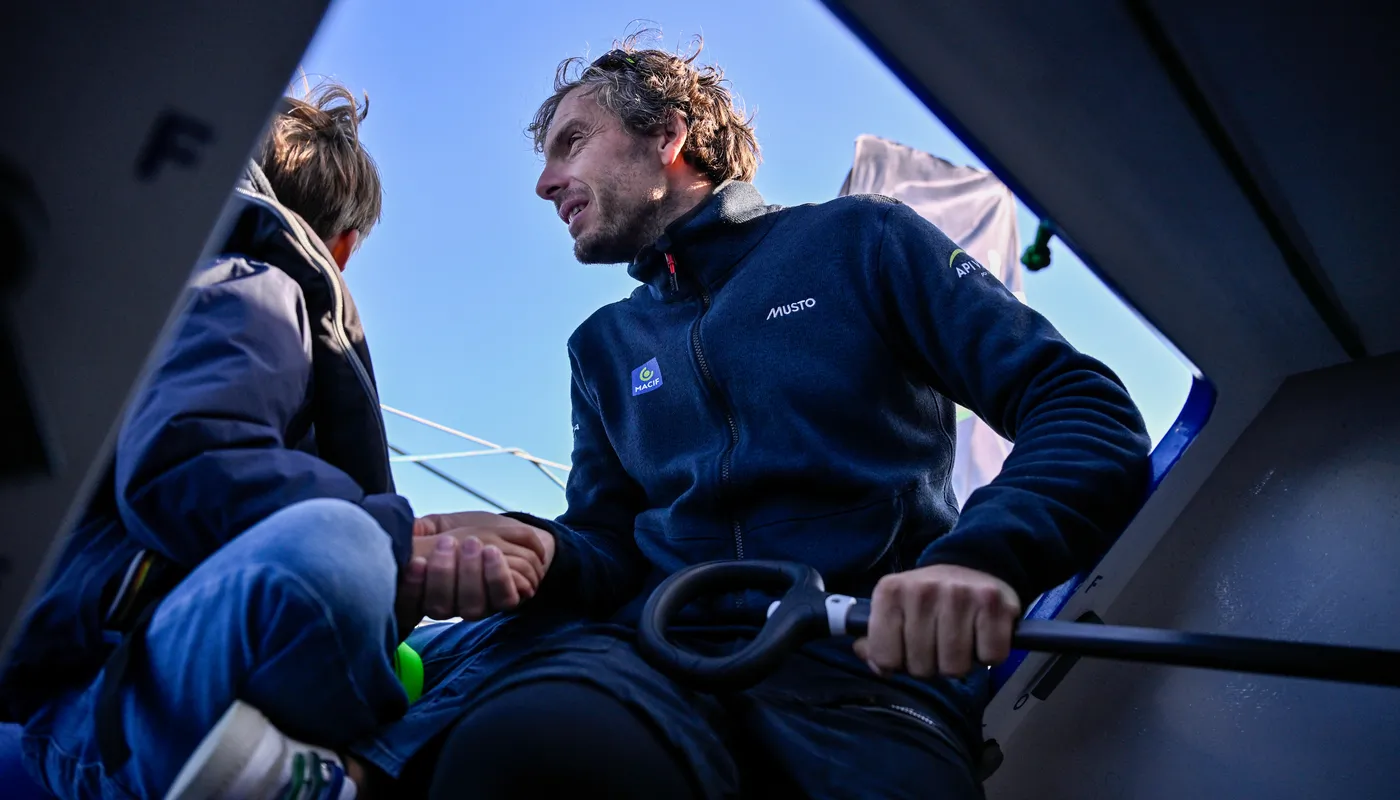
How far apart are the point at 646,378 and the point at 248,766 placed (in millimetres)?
820

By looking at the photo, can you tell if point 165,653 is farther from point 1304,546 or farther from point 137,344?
point 1304,546

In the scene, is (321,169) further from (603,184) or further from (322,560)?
(322,560)

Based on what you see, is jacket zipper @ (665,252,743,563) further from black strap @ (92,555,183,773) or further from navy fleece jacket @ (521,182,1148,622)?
black strap @ (92,555,183,773)

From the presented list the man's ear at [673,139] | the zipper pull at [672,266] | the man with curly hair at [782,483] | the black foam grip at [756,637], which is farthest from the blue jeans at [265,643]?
the man's ear at [673,139]

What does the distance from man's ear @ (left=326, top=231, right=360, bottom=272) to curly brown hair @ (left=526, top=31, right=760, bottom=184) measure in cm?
53

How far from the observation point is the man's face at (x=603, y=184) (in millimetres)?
1630

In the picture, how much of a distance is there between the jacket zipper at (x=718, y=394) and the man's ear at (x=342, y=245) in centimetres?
51

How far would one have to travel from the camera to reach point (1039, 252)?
1.05 metres

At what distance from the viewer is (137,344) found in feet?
1.41

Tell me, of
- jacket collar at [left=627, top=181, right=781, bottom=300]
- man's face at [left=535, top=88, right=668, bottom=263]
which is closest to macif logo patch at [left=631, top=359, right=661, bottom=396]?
jacket collar at [left=627, top=181, right=781, bottom=300]


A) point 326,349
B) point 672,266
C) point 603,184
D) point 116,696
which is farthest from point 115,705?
point 603,184

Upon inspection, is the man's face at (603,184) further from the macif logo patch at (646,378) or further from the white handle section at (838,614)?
the white handle section at (838,614)

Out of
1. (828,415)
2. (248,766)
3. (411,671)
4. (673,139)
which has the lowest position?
(411,671)

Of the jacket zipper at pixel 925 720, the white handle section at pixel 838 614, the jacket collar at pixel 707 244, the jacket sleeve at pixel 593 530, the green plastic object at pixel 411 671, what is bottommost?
the green plastic object at pixel 411 671
